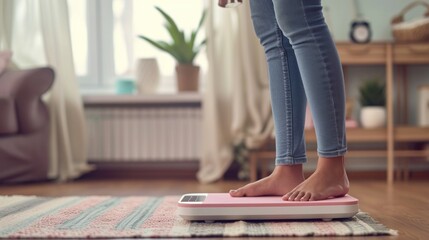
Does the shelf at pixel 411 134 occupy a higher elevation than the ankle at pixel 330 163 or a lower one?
lower

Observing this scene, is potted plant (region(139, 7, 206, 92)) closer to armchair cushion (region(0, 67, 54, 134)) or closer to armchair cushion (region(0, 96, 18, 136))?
armchair cushion (region(0, 67, 54, 134))

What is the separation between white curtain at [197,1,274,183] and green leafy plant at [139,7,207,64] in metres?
0.11

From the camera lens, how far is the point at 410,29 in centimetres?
314

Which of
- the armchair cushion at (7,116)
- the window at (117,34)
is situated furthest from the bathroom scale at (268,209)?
the window at (117,34)

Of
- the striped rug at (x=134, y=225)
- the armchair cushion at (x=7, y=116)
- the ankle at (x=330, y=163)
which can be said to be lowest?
the striped rug at (x=134, y=225)

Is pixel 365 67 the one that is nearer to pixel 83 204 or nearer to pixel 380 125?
pixel 380 125

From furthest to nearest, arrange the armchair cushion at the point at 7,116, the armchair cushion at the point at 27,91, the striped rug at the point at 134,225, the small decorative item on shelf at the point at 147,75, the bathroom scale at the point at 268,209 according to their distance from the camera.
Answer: the small decorative item on shelf at the point at 147,75
the armchair cushion at the point at 27,91
the armchair cushion at the point at 7,116
the bathroom scale at the point at 268,209
the striped rug at the point at 134,225

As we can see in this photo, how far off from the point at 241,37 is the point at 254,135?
1.80ft

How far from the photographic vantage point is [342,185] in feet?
4.70

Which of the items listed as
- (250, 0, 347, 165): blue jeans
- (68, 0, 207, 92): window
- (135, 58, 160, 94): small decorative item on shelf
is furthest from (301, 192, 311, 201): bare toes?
(68, 0, 207, 92): window

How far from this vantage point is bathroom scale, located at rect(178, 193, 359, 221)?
54.4 inches

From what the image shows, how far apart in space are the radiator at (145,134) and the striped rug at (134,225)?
5.31 ft

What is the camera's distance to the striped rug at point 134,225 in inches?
50.3

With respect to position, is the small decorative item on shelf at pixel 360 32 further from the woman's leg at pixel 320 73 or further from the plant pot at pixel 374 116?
the woman's leg at pixel 320 73
